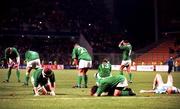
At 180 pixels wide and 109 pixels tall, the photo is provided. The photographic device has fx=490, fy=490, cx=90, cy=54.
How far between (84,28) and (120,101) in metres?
59.1

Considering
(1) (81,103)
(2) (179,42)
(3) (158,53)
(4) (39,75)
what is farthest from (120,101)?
(2) (179,42)

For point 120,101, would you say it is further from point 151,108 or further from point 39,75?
point 39,75

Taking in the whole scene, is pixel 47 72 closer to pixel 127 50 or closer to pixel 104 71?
pixel 104 71

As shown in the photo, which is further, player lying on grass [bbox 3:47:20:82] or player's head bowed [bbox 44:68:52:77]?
player lying on grass [bbox 3:47:20:82]

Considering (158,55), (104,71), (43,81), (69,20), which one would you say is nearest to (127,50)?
(104,71)

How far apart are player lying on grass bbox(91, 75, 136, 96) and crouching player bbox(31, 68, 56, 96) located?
1.69 m

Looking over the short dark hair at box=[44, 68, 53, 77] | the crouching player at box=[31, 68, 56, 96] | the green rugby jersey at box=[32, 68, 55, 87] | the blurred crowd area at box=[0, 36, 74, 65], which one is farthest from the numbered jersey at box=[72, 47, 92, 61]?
the blurred crowd area at box=[0, 36, 74, 65]

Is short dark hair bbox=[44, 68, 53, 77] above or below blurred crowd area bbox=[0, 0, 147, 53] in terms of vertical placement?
below

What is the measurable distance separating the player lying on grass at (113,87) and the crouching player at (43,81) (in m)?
1.69

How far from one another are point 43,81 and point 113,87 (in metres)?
2.84

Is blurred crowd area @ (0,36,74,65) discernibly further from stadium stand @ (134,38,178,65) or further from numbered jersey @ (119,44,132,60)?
numbered jersey @ (119,44,132,60)

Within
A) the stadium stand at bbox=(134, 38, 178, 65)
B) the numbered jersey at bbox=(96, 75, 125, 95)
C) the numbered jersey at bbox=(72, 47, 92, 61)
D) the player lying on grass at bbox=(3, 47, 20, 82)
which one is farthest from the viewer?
the stadium stand at bbox=(134, 38, 178, 65)

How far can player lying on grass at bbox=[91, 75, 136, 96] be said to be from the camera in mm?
18531

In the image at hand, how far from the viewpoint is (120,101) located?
54.6 feet
